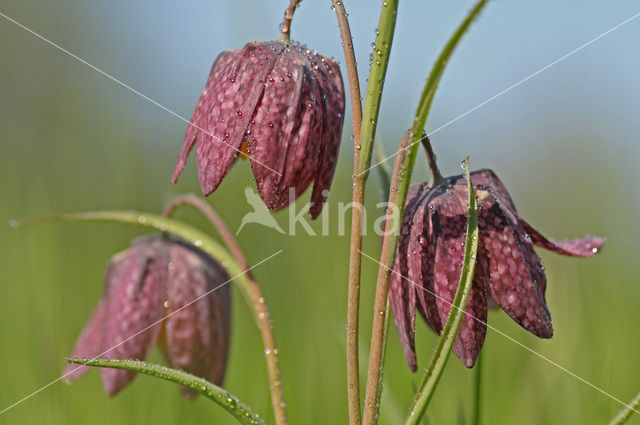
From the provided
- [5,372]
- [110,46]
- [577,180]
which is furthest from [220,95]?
[110,46]

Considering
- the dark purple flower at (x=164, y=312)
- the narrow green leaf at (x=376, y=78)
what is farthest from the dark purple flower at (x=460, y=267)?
the dark purple flower at (x=164, y=312)

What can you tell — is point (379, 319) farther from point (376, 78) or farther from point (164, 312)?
point (164, 312)

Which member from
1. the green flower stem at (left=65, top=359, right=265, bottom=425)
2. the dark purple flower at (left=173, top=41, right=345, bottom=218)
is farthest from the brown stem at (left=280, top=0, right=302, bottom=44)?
the green flower stem at (left=65, top=359, right=265, bottom=425)

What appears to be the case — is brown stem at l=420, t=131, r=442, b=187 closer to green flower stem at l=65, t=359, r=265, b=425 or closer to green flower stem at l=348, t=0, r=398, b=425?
green flower stem at l=348, t=0, r=398, b=425

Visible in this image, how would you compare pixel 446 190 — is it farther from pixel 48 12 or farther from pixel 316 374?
pixel 48 12

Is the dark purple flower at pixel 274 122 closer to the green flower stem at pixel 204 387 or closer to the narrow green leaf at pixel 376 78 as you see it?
the narrow green leaf at pixel 376 78

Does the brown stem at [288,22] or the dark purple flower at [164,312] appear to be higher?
the brown stem at [288,22]

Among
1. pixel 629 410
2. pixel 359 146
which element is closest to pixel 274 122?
pixel 359 146
